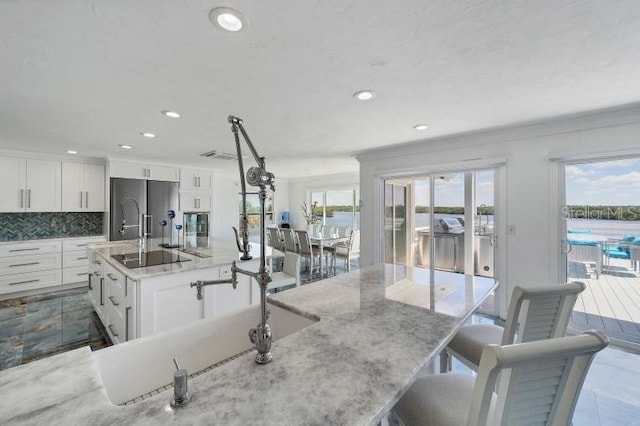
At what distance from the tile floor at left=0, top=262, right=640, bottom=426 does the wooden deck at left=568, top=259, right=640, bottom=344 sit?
323mm

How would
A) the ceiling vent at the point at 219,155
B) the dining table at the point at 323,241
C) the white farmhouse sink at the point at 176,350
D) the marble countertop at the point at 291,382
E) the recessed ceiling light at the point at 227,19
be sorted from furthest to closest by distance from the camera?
the dining table at the point at 323,241, the ceiling vent at the point at 219,155, the recessed ceiling light at the point at 227,19, the white farmhouse sink at the point at 176,350, the marble countertop at the point at 291,382

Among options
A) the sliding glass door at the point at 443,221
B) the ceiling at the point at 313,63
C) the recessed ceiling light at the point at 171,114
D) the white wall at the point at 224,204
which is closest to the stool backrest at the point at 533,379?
the ceiling at the point at 313,63

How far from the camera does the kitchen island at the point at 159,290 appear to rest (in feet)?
6.61

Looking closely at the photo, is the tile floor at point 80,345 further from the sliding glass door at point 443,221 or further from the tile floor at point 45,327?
the sliding glass door at point 443,221

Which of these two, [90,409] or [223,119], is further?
[223,119]

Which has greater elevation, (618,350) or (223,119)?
(223,119)

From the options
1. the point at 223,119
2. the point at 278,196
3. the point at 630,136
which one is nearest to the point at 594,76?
the point at 630,136

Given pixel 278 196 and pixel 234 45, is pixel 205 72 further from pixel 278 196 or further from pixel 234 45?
pixel 278 196

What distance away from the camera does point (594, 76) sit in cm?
189

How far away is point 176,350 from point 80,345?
7.79 ft

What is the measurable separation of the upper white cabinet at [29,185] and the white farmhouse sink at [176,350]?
5.01 meters

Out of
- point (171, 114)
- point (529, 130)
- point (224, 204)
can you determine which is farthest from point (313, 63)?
point (224, 204)

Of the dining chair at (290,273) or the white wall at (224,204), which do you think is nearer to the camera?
the dining chair at (290,273)

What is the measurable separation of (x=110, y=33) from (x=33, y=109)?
182 centimetres
